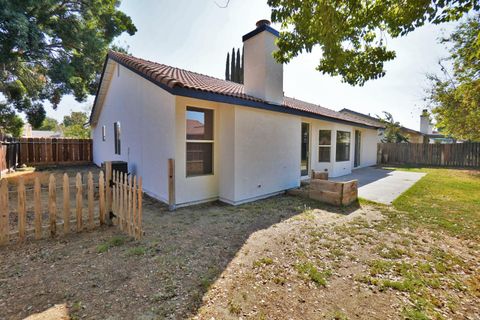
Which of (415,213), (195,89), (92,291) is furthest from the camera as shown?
(415,213)

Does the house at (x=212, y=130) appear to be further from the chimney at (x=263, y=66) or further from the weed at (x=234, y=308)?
the weed at (x=234, y=308)

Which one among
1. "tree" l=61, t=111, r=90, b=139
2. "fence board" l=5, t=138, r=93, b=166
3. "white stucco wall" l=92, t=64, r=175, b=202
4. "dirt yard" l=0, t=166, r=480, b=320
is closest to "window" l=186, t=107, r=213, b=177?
"white stucco wall" l=92, t=64, r=175, b=202

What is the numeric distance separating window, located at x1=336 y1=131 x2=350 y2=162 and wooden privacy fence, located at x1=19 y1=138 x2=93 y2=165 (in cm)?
1625

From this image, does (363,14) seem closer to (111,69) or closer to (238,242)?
(238,242)

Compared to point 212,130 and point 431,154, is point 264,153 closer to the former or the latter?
point 212,130

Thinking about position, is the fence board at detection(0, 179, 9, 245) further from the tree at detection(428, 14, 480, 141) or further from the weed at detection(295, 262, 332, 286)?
the tree at detection(428, 14, 480, 141)

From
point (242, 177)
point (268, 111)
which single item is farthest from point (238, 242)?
point (268, 111)

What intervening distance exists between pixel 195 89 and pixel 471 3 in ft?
17.6

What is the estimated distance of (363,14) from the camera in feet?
16.1

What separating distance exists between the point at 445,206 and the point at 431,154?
1436 centimetres

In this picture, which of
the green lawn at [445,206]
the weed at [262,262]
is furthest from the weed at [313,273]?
the green lawn at [445,206]

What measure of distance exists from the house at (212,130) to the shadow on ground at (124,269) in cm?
160

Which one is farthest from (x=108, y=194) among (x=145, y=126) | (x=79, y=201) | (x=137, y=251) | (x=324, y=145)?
(x=324, y=145)

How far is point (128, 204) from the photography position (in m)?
4.11
